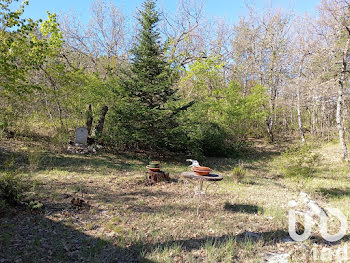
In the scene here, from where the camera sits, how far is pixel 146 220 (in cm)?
→ 394

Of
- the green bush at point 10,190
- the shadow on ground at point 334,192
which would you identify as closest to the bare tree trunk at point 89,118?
the green bush at point 10,190

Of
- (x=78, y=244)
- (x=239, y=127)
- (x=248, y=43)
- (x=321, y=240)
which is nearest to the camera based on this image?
(x=78, y=244)

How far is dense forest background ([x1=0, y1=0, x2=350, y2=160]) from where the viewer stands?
28.2 feet

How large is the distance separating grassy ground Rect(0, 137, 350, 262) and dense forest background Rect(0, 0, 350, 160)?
269 cm

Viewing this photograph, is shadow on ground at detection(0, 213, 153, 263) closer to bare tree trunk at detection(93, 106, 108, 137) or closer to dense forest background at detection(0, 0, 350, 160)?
dense forest background at detection(0, 0, 350, 160)

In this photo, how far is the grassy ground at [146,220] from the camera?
9.78 feet

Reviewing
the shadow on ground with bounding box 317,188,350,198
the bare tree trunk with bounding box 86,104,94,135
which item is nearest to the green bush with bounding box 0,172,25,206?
the shadow on ground with bounding box 317,188,350,198

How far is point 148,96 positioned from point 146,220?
6.39 m

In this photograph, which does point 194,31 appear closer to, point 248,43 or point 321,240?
point 248,43

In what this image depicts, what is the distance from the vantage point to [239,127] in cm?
1402

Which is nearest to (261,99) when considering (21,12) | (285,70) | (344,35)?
(344,35)

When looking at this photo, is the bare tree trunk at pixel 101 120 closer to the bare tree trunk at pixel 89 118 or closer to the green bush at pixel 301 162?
the bare tree trunk at pixel 89 118

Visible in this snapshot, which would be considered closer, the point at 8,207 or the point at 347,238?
the point at 347,238

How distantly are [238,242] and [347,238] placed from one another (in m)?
1.85
